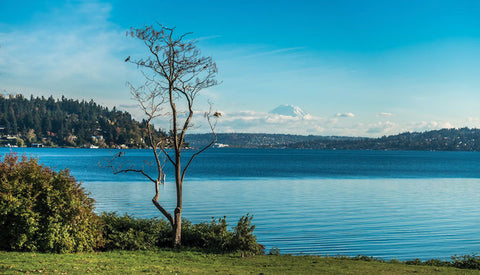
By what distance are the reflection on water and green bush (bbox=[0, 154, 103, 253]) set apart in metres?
8.15

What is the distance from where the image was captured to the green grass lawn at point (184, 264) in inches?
438

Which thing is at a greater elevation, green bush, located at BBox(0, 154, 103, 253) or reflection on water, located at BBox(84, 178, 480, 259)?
green bush, located at BBox(0, 154, 103, 253)

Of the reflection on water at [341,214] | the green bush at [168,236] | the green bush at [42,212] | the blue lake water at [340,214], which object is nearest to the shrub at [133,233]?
the green bush at [168,236]

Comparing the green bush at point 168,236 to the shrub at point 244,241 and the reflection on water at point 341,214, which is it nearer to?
the shrub at point 244,241

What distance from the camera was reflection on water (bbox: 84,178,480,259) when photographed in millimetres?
19578

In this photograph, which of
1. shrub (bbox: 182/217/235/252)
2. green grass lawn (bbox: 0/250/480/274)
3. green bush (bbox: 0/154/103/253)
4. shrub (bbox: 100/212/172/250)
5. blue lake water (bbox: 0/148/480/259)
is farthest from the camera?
blue lake water (bbox: 0/148/480/259)

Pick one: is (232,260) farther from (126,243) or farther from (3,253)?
(3,253)

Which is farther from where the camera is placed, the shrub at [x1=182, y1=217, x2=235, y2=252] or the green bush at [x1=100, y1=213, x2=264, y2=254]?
the shrub at [x1=182, y1=217, x2=235, y2=252]

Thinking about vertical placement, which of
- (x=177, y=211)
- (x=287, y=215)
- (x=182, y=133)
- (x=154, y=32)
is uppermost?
(x=154, y=32)

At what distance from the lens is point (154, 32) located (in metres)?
15.1

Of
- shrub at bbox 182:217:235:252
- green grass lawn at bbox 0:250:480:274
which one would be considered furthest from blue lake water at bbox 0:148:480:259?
shrub at bbox 182:217:235:252

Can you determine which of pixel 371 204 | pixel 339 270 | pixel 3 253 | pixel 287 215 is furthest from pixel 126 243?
pixel 371 204

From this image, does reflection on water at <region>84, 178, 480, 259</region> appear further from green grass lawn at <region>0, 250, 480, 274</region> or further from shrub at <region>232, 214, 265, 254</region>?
green grass lawn at <region>0, 250, 480, 274</region>

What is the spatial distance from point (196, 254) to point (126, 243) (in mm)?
2454
